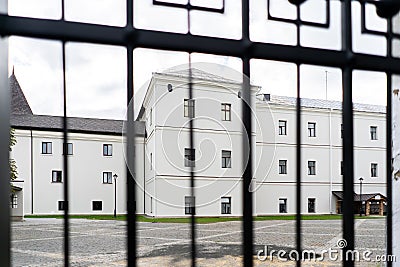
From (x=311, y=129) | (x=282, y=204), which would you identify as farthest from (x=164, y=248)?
(x=311, y=129)

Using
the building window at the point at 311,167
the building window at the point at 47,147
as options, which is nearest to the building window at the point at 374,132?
the building window at the point at 311,167

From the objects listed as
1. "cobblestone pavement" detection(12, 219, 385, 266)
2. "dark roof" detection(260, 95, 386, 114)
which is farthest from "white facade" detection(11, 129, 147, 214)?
"dark roof" detection(260, 95, 386, 114)

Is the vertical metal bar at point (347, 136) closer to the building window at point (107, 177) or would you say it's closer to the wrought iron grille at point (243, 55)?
the wrought iron grille at point (243, 55)

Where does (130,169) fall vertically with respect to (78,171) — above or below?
above

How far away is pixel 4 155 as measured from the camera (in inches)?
29.0

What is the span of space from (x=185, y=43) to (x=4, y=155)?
386 millimetres

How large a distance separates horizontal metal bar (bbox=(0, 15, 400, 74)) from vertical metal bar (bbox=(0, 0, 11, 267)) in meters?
0.04

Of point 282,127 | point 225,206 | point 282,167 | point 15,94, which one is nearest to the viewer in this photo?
point 15,94

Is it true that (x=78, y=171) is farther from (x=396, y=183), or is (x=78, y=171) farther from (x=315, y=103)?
(x=396, y=183)

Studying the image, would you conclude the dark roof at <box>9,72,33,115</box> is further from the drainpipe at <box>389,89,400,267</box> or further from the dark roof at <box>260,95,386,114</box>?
the dark roof at <box>260,95,386,114</box>

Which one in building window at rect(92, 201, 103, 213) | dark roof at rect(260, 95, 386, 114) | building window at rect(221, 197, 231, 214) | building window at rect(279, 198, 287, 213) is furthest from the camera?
building window at rect(279, 198, 287, 213)

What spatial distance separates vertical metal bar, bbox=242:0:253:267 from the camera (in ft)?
3.00

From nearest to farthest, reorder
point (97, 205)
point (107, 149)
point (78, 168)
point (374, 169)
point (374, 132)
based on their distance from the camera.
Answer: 1. point (78, 168)
2. point (97, 205)
3. point (107, 149)
4. point (374, 132)
5. point (374, 169)

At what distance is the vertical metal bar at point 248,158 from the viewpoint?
914 millimetres
